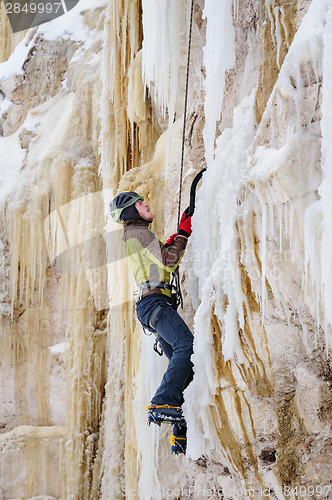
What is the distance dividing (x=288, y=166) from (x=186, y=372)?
1190 millimetres

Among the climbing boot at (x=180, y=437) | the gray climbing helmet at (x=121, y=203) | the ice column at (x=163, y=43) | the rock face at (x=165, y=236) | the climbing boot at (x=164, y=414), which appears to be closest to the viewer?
the rock face at (x=165, y=236)

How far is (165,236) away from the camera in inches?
162

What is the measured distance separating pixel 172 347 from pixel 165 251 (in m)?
0.52

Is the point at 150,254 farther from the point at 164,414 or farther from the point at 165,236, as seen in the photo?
the point at 165,236

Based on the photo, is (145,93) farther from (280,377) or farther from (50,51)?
(50,51)

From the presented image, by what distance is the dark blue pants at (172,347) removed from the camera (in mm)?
2631

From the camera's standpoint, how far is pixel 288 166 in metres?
2.06

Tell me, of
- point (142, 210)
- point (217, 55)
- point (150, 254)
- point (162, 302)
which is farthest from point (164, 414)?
point (217, 55)

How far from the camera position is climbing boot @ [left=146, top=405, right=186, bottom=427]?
2.55m

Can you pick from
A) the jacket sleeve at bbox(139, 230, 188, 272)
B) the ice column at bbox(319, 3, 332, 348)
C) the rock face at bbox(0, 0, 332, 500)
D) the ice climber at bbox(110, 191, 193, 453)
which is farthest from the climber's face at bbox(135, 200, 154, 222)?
the ice column at bbox(319, 3, 332, 348)

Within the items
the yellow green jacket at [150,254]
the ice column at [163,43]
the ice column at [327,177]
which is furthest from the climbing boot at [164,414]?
the ice column at [163,43]

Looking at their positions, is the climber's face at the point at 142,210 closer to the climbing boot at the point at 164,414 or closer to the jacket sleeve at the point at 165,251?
the jacket sleeve at the point at 165,251

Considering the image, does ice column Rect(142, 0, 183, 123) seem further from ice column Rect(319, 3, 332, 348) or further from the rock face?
ice column Rect(319, 3, 332, 348)

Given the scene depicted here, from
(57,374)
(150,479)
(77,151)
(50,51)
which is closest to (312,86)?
(150,479)
